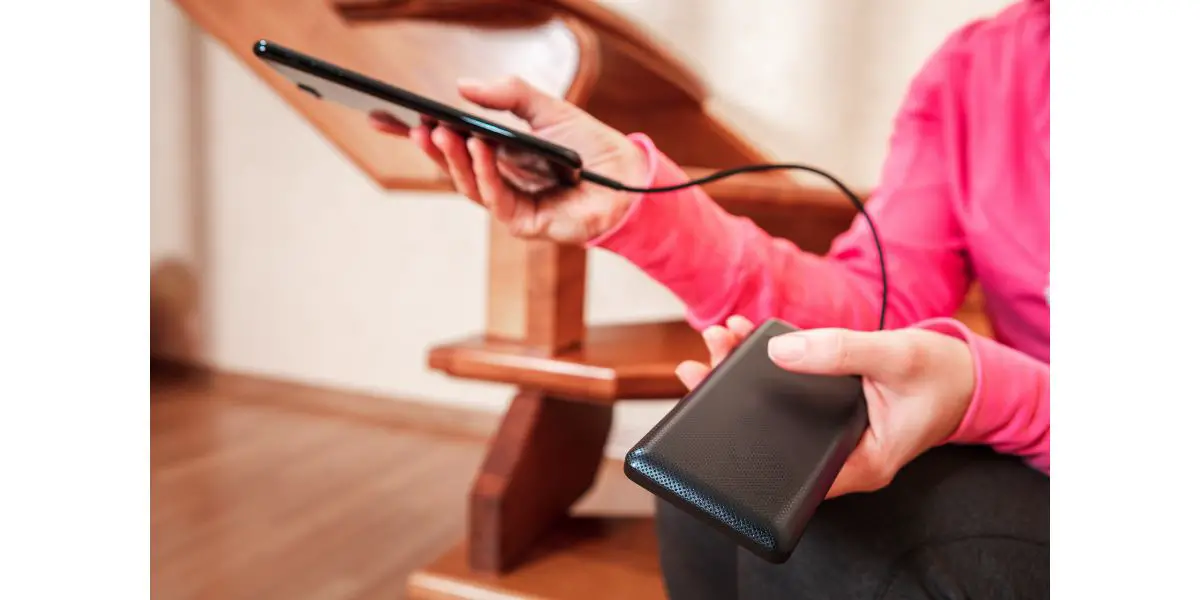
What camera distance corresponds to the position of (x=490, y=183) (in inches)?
14.5

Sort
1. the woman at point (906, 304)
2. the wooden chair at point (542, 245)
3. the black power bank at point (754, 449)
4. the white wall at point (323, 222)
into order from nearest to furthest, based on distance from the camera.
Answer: the black power bank at point (754, 449) < the woman at point (906, 304) < the wooden chair at point (542, 245) < the white wall at point (323, 222)

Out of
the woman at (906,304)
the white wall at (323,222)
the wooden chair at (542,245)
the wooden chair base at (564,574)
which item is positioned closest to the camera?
the woman at (906,304)

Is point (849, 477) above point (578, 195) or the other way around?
the other way around

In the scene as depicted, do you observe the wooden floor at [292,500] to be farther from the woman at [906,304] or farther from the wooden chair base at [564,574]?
the woman at [906,304]

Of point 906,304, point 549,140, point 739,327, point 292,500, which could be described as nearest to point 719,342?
point 739,327

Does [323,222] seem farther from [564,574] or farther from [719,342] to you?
[719,342]

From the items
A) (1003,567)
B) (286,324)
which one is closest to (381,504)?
(286,324)

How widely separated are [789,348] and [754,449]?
44 mm

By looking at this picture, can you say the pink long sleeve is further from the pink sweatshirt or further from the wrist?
the wrist

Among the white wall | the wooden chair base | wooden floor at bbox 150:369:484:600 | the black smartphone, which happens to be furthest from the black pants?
the white wall

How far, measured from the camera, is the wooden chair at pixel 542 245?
0.52 metres

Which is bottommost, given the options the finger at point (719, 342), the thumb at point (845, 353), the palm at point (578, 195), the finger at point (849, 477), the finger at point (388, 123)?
the finger at point (849, 477)

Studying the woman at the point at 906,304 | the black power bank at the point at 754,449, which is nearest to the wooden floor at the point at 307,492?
the woman at the point at 906,304
